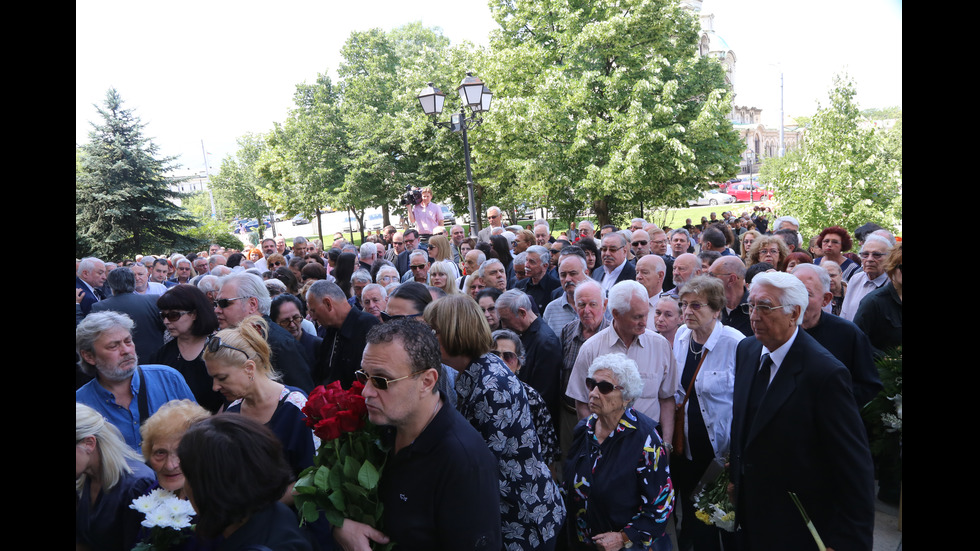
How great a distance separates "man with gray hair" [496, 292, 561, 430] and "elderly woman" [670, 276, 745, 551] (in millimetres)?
954

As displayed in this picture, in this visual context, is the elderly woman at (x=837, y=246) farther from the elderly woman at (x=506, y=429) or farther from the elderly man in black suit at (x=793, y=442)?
the elderly woman at (x=506, y=429)

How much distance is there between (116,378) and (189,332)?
2.72 feet

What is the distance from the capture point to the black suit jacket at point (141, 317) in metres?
6.09

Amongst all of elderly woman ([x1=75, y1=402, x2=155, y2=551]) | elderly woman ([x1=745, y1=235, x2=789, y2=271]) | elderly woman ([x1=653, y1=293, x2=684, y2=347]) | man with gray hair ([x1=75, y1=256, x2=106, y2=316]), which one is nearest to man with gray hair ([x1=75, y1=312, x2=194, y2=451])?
elderly woman ([x1=75, y1=402, x2=155, y2=551])

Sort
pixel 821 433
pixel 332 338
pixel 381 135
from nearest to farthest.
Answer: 1. pixel 821 433
2. pixel 332 338
3. pixel 381 135

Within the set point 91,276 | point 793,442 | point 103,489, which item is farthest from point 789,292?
point 91,276

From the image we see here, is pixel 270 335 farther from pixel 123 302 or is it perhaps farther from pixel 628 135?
pixel 628 135

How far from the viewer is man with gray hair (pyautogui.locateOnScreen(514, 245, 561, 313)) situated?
738 centimetres

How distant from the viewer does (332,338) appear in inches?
195

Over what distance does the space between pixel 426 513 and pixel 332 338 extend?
2.82 m

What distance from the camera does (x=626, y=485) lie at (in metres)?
3.22

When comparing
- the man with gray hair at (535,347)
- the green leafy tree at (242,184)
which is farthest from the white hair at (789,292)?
the green leafy tree at (242,184)

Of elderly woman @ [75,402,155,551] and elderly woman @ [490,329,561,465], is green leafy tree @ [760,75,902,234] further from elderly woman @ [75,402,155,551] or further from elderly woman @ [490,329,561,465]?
elderly woman @ [75,402,155,551]
